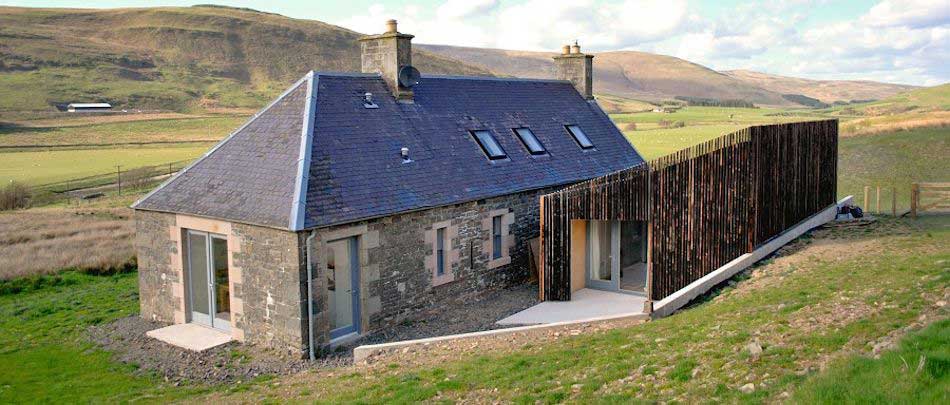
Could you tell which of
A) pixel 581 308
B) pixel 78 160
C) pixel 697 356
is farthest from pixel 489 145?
pixel 78 160

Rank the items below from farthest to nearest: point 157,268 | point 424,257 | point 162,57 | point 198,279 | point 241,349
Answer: point 162,57, point 424,257, point 157,268, point 198,279, point 241,349

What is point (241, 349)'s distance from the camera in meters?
13.7

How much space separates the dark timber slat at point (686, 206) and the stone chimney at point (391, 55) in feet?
15.4

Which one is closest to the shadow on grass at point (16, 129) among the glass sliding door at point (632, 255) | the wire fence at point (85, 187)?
the wire fence at point (85, 187)

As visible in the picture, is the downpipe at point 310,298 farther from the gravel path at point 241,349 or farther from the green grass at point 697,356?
the green grass at point 697,356

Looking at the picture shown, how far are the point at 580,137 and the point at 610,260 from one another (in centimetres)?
562

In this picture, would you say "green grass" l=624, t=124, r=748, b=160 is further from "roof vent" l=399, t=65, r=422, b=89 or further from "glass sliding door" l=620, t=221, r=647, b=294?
"roof vent" l=399, t=65, r=422, b=89

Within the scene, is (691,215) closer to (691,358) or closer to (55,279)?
(691,358)

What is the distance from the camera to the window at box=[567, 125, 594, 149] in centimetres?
2255

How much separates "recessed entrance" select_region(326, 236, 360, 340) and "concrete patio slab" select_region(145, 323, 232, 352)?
215 cm

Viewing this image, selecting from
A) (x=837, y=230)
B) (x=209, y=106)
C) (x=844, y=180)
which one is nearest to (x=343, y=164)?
(x=837, y=230)

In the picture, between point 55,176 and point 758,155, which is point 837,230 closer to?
point 758,155

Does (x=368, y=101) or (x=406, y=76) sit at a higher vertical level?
(x=406, y=76)

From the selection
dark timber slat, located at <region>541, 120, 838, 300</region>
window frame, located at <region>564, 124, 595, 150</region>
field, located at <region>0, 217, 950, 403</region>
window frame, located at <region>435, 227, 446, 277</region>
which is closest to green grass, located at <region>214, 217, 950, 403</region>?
field, located at <region>0, 217, 950, 403</region>
